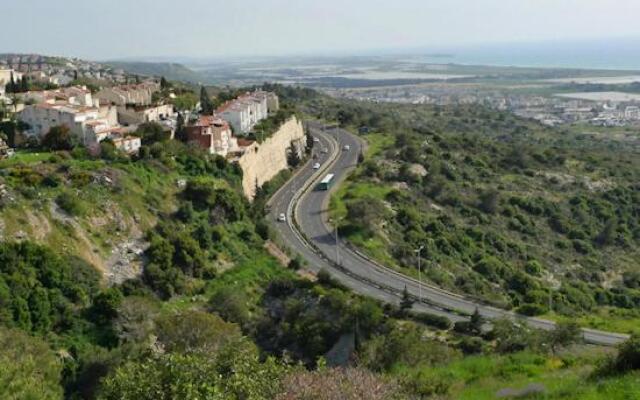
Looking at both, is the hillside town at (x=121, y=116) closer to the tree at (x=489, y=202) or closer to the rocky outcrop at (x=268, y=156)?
the rocky outcrop at (x=268, y=156)

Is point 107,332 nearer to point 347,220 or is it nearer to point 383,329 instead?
point 383,329

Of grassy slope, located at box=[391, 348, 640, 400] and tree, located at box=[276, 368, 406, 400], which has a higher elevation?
tree, located at box=[276, 368, 406, 400]

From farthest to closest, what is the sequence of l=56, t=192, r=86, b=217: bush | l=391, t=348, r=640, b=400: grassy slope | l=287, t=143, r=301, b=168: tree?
l=287, t=143, r=301, b=168: tree < l=56, t=192, r=86, b=217: bush < l=391, t=348, r=640, b=400: grassy slope

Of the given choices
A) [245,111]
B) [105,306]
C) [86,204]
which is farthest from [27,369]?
[245,111]

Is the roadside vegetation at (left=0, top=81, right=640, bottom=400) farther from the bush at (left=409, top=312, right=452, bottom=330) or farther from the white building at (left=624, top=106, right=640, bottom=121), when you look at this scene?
the white building at (left=624, top=106, right=640, bottom=121)

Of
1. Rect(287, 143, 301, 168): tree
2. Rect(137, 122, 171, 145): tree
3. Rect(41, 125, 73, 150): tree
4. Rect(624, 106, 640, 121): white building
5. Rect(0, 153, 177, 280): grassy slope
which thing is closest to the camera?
Rect(0, 153, 177, 280): grassy slope

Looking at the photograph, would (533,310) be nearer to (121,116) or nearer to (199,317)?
(199,317)

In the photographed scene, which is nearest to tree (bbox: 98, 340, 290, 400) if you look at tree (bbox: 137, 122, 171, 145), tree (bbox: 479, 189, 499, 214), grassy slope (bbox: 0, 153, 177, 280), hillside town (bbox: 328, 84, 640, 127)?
grassy slope (bbox: 0, 153, 177, 280)

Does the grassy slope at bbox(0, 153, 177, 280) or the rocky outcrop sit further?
the rocky outcrop
